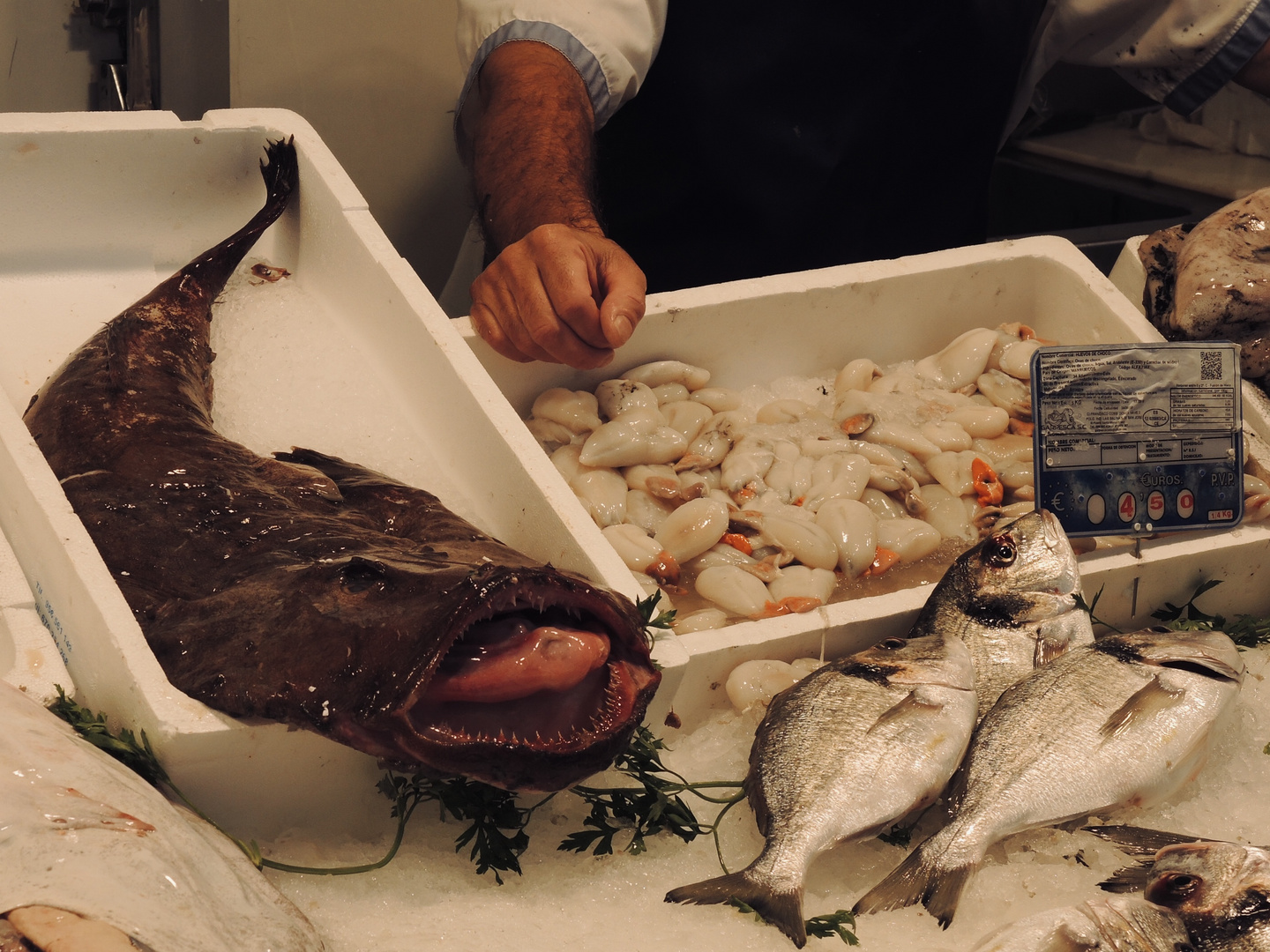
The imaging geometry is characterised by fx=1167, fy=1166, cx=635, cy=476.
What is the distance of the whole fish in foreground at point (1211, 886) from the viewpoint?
1.34m

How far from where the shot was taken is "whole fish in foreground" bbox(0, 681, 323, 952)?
1.06 meters

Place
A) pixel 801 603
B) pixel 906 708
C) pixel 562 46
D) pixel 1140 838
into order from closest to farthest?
pixel 1140 838
pixel 906 708
pixel 801 603
pixel 562 46

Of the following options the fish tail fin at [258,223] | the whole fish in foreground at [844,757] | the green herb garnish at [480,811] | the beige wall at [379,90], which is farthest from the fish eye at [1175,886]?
the beige wall at [379,90]

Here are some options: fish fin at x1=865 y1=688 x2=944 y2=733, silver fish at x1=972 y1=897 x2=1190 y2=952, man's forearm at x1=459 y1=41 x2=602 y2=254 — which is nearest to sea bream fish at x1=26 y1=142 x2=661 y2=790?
fish fin at x1=865 y1=688 x2=944 y2=733

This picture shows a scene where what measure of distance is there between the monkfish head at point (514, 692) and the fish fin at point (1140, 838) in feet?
2.21

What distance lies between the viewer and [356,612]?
1.33m

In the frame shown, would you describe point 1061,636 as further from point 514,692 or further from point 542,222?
point 542,222

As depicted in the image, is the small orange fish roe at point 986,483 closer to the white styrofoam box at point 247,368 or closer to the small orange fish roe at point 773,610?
the small orange fish roe at point 773,610

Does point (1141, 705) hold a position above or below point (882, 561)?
above

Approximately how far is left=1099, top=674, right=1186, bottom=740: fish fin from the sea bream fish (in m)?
0.68

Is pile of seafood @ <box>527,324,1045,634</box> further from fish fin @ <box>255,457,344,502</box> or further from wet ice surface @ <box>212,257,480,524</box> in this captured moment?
fish fin @ <box>255,457,344,502</box>

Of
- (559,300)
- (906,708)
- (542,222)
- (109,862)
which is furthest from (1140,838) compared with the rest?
(542,222)

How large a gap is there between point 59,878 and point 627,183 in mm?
3015

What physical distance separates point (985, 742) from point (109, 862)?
1120 millimetres
